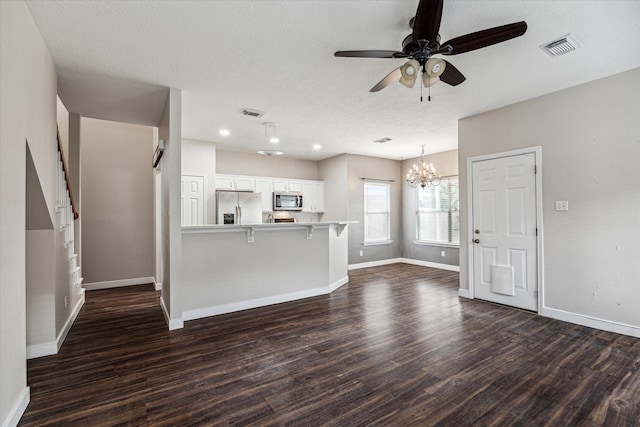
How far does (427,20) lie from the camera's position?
188 centimetres

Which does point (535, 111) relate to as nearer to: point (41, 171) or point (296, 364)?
point (296, 364)

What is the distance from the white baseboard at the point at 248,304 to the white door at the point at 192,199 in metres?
2.40

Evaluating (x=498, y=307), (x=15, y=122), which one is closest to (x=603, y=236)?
(x=498, y=307)

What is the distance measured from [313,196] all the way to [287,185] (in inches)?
31.7

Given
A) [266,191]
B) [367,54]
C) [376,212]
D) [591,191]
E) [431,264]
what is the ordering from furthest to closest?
1. [376,212]
2. [431,264]
3. [266,191]
4. [591,191]
5. [367,54]

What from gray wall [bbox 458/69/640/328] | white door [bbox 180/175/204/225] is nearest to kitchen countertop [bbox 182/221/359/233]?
white door [bbox 180/175/204/225]

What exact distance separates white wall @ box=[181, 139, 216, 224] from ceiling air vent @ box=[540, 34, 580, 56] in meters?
5.38

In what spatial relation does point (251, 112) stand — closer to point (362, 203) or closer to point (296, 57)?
point (296, 57)

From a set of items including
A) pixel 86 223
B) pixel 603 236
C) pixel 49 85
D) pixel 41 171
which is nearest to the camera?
pixel 41 171

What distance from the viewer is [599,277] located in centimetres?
325

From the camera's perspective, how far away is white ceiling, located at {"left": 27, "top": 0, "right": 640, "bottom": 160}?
2.12 meters

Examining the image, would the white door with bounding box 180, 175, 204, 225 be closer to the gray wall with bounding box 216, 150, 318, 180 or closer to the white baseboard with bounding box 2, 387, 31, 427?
the gray wall with bounding box 216, 150, 318, 180

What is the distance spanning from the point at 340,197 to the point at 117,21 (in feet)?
17.8

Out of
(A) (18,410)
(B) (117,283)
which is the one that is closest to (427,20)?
(A) (18,410)
